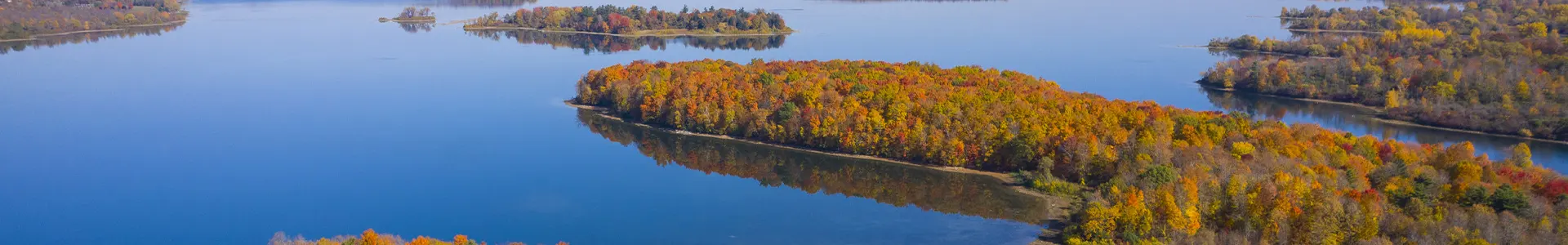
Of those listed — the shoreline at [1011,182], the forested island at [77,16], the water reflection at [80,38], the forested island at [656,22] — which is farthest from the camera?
the forested island at [656,22]

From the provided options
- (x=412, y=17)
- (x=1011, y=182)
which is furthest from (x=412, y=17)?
(x=1011, y=182)

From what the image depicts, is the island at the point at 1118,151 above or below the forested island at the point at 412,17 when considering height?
below

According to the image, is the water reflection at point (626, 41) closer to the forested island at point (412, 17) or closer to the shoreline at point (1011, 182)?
the forested island at point (412, 17)

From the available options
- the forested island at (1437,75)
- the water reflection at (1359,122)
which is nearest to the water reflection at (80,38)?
the water reflection at (1359,122)

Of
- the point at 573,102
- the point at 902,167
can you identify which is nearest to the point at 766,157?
the point at 902,167

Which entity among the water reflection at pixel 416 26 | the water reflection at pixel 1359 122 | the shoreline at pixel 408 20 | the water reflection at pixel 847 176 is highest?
the shoreline at pixel 408 20

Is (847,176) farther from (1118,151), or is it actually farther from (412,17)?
(412,17)

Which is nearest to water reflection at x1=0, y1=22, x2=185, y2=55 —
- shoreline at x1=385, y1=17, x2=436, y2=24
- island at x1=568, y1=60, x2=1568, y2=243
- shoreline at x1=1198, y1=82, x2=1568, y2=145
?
shoreline at x1=385, y1=17, x2=436, y2=24
